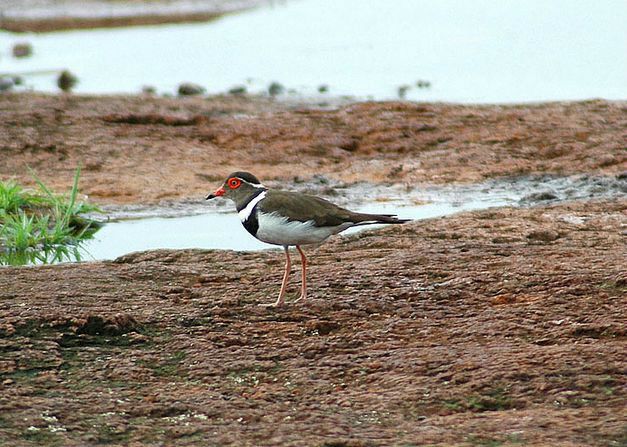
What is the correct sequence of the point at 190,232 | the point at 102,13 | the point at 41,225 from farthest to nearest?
the point at 102,13 → the point at 190,232 → the point at 41,225

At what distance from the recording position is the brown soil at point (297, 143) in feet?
35.1

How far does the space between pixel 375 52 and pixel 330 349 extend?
43.5 feet

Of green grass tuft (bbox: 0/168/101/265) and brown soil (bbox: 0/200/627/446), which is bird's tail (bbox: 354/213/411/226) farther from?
green grass tuft (bbox: 0/168/101/265)

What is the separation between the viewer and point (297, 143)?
11.7 meters

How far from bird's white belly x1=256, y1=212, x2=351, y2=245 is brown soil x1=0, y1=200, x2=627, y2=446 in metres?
0.31

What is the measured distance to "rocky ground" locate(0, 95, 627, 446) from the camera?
15.8ft

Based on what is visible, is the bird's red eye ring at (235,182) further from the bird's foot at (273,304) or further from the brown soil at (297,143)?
the brown soil at (297,143)

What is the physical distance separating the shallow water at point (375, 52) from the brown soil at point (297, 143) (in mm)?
2371

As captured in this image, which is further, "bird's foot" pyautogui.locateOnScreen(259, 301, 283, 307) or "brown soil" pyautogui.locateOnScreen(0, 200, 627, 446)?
"bird's foot" pyautogui.locateOnScreen(259, 301, 283, 307)

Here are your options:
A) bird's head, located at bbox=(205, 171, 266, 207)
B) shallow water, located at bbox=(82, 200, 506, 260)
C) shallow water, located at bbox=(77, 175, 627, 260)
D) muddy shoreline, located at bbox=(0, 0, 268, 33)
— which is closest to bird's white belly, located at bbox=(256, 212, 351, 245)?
bird's head, located at bbox=(205, 171, 266, 207)

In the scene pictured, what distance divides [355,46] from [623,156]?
9154mm

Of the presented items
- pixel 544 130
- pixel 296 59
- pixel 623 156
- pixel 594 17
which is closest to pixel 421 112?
pixel 544 130

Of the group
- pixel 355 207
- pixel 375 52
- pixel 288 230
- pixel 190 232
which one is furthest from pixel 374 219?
pixel 375 52

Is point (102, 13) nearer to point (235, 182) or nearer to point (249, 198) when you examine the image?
point (235, 182)
